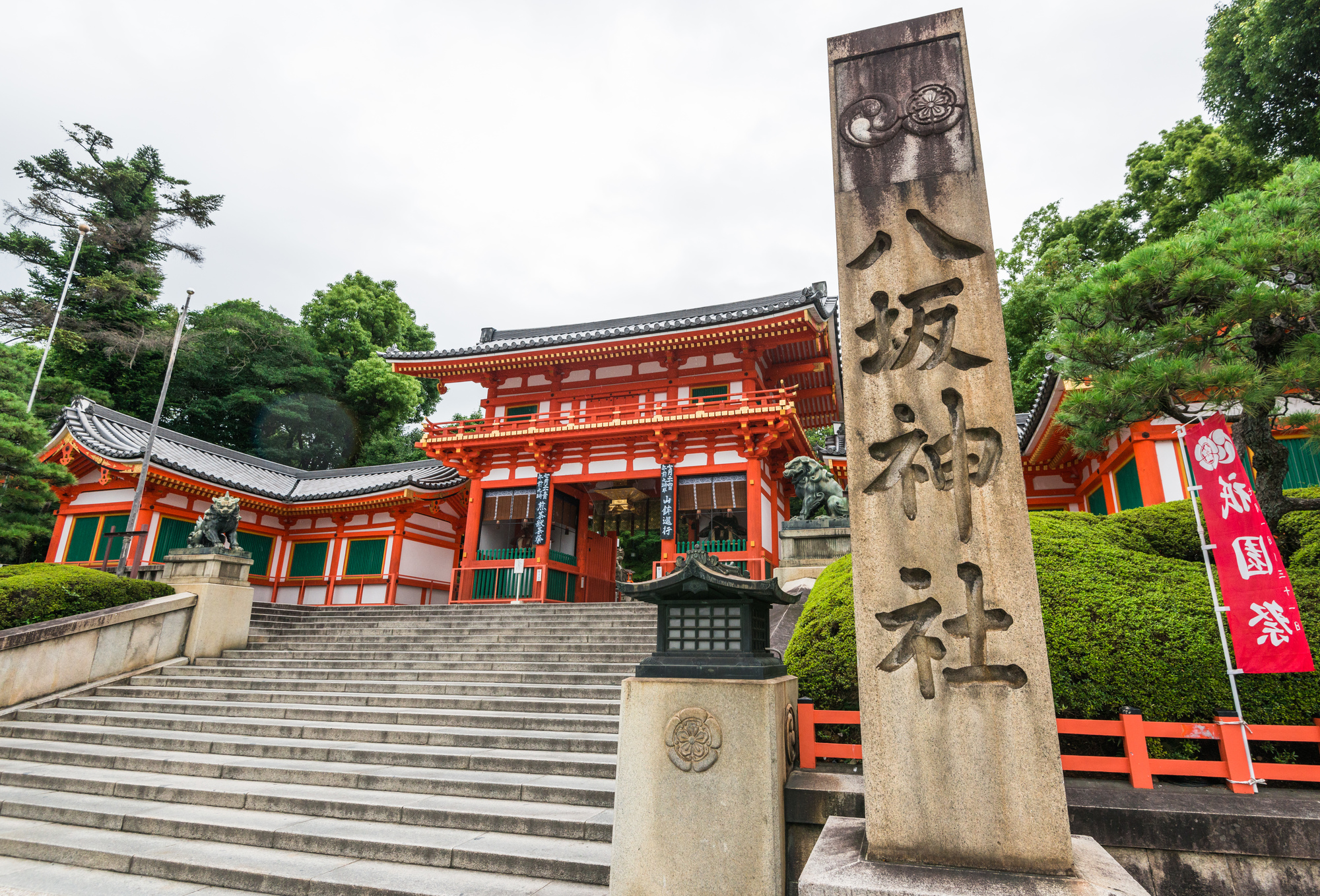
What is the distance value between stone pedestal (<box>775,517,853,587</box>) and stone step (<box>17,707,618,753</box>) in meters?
3.73

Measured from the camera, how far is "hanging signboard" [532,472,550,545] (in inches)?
594

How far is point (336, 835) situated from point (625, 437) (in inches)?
455

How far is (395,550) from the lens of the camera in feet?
57.0

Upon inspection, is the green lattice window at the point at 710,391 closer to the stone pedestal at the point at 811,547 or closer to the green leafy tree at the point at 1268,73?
the stone pedestal at the point at 811,547

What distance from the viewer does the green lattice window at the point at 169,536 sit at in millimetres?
15375

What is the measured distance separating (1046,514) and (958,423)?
4089 millimetres

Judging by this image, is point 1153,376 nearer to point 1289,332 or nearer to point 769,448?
point 1289,332

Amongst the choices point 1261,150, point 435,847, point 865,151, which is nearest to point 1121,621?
point 865,151

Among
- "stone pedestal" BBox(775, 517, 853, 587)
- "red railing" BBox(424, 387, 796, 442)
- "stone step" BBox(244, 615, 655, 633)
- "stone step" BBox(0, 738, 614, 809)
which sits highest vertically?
"red railing" BBox(424, 387, 796, 442)

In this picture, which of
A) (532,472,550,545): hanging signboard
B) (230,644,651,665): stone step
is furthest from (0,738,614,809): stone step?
(532,472,550,545): hanging signboard

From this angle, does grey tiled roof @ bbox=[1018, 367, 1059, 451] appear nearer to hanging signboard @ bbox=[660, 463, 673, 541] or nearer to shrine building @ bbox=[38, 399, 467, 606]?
hanging signboard @ bbox=[660, 463, 673, 541]

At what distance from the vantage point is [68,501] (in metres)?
16.0

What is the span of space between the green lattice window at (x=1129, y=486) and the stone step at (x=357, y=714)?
9040 millimetres

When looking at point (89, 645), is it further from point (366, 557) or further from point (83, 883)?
point (366, 557)
